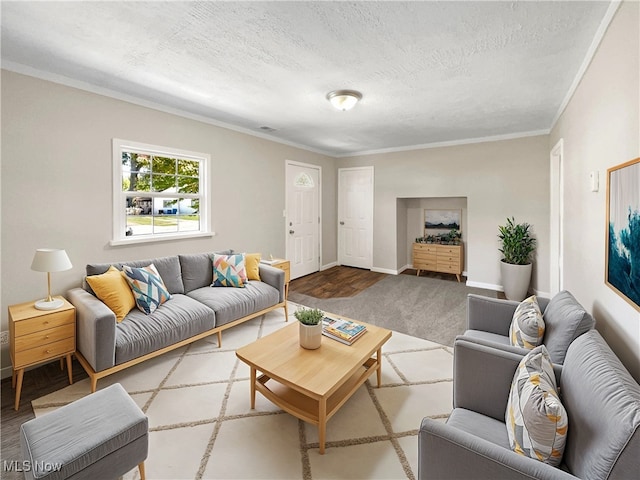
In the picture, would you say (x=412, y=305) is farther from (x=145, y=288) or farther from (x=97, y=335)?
(x=97, y=335)

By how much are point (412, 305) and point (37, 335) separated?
3854mm

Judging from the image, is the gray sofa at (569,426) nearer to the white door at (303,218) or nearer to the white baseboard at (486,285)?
the white baseboard at (486,285)

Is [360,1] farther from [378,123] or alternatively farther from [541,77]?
[378,123]

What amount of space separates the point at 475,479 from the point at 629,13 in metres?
2.25

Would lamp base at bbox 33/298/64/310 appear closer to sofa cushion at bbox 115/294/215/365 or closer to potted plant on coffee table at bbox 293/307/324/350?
Result: sofa cushion at bbox 115/294/215/365

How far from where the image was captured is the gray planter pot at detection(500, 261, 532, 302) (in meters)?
4.25

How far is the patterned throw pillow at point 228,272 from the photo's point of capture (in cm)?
341

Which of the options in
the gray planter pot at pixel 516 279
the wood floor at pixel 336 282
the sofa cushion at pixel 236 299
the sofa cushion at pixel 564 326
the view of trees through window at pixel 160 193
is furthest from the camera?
the wood floor at pixel 336 282

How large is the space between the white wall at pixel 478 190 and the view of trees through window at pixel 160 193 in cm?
354

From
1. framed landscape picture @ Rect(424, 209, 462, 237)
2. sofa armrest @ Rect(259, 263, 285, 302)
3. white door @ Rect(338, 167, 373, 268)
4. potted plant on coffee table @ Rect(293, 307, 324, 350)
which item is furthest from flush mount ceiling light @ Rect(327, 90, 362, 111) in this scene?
framed landscape picture @ Rect(424, 209, 462, 237)

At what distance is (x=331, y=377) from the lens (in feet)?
5.85

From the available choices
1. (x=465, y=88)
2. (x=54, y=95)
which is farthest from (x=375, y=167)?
(x=54, y=95)

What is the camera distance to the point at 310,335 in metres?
2.10

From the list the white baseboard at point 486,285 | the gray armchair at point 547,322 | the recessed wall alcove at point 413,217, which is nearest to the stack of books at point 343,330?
the gray armchair at point 547,322
